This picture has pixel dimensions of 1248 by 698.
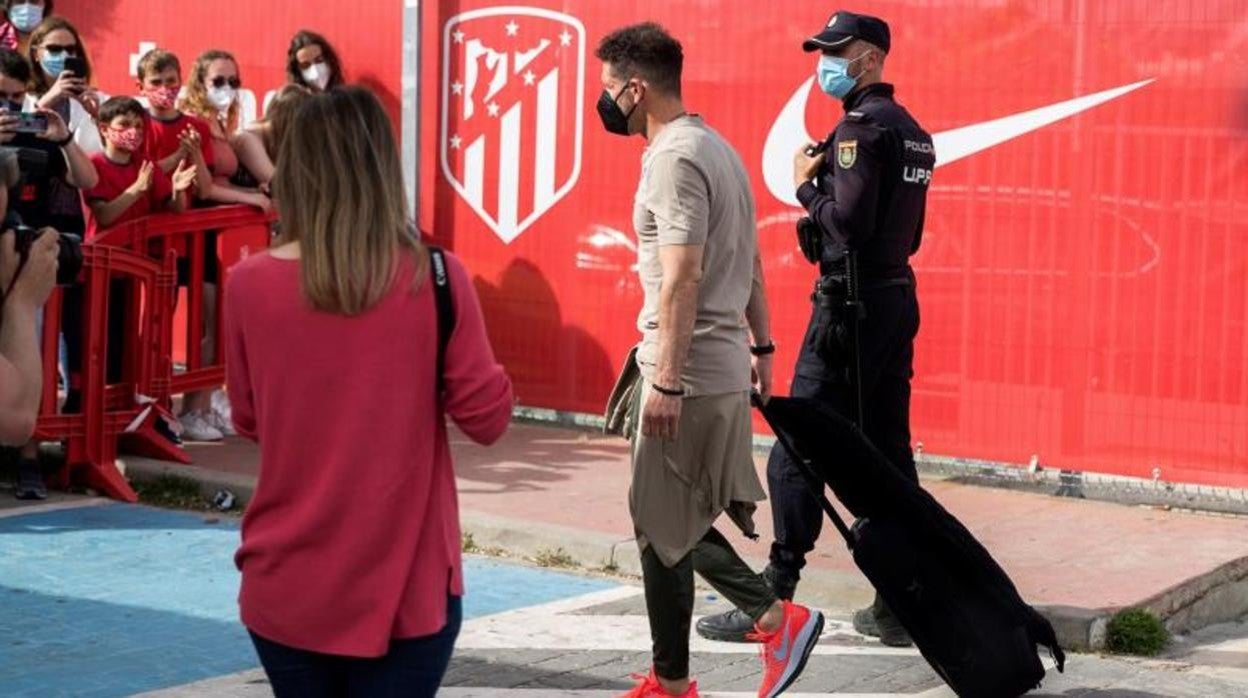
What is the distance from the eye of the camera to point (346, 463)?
4078 mm

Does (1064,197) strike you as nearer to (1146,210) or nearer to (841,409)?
(1146,210)

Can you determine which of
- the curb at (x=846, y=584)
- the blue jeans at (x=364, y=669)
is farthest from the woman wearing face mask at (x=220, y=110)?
the blue jeans at (x=364, y=669)

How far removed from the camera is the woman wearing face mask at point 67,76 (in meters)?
10.7

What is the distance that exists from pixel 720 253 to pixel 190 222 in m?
5.25

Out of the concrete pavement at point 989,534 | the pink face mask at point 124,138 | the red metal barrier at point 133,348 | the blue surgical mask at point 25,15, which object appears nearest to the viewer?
the concrete pavement at point 989,534

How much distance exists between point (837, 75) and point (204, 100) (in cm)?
535

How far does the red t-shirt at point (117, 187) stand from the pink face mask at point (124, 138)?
76 mm

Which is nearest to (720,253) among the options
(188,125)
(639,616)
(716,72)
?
(639,616)

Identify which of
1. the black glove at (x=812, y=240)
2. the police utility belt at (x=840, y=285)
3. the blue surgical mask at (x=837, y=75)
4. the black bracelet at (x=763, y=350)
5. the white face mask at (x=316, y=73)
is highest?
the white face mask at (x=316, y=73)

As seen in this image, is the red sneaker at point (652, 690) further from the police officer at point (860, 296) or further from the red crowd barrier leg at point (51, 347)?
the red crowd barrier leg at point (51, 347)

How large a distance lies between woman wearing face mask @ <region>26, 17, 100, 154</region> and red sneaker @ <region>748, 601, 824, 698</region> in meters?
5.46

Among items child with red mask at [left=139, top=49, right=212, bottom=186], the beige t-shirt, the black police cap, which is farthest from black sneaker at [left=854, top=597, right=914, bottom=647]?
child with red mask at [left=139, top=49, right=212, bottom=186]

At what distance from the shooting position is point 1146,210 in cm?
955

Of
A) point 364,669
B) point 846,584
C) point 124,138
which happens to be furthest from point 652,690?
point 124,138
